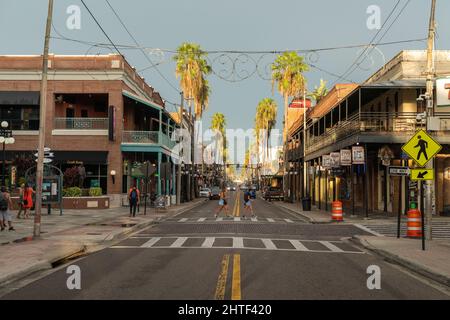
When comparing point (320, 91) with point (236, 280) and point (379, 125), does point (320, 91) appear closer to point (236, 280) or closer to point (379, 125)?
point (379, 125)

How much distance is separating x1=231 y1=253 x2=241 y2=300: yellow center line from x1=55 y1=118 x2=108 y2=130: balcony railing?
30359mm

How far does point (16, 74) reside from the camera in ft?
136

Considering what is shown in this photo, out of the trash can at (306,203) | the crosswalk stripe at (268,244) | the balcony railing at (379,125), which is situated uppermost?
the balcony railing at (379,125)

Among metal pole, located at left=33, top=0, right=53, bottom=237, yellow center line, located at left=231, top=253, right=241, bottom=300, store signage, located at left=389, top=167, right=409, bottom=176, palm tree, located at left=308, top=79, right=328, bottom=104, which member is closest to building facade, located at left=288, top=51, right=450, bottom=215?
store signage, located at left=389, top=167, right=409, bottom=176

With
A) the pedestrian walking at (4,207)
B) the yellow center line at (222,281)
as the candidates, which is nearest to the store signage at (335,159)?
the pedestrian walking at (4,207)

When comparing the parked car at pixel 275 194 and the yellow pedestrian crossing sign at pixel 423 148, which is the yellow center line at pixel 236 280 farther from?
the parked car at pixel 275 194

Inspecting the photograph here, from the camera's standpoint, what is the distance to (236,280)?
9.91 metres

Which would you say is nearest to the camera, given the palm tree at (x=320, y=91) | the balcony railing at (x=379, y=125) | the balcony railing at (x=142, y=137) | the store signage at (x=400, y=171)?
the store signage at (x=400, y=171)

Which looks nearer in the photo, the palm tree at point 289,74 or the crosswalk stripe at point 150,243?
the crosswalk stripe at point 150,243

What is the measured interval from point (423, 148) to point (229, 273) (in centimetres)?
803

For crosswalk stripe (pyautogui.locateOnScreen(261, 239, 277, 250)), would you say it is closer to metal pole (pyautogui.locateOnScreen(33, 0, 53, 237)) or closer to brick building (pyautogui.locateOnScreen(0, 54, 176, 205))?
metal pole (pyautogui.locateOnScreen(33, 0, 53, 237))

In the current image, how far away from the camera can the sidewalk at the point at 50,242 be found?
465 inches

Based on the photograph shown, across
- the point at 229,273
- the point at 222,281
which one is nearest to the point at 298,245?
the point at 229,273
